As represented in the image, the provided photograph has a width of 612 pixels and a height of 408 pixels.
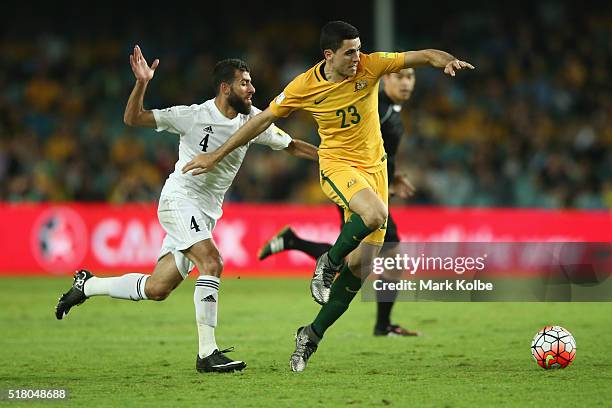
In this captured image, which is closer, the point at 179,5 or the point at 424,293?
the point at 424,293

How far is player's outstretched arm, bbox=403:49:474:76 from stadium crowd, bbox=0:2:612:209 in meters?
10.7

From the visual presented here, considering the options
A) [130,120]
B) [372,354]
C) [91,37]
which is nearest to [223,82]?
[130,120]

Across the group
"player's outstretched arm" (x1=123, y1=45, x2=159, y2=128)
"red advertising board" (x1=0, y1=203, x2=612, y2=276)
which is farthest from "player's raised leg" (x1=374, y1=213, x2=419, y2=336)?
"red advertising board" (x1=0, y1=203, x2=612, y2=276)

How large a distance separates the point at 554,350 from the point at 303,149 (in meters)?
2.59

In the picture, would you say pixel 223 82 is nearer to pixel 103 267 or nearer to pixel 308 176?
pixel 103 267

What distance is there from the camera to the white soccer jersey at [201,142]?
8.03 meters

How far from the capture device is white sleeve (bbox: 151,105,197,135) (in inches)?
313

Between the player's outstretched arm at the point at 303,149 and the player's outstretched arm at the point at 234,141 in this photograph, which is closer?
the player's outstretched arm at the point at 234,141

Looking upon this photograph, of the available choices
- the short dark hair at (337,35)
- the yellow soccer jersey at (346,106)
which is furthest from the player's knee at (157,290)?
the short dark hair at (337,35)

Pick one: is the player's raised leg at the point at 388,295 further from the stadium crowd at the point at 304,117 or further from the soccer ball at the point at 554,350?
the stadium crowd at the point at 304,117

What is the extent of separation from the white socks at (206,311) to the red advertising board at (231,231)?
8.92 metres

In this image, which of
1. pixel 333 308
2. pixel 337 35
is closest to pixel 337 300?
pixel 333 308

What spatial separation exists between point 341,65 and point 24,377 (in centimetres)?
319

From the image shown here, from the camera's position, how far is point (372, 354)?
28.2 feet
